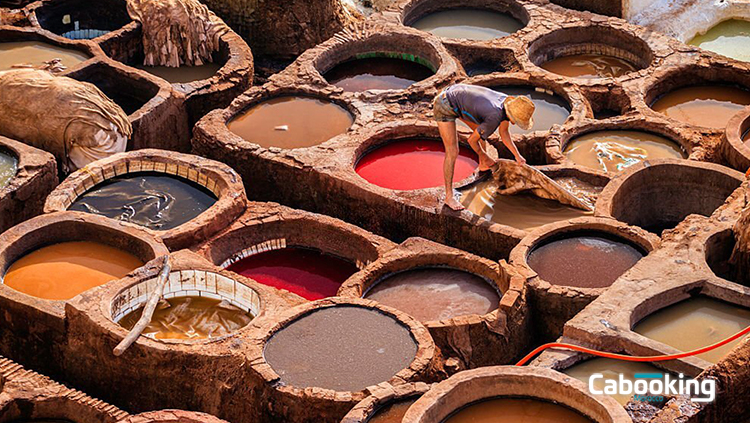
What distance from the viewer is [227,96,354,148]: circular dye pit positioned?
13828mm

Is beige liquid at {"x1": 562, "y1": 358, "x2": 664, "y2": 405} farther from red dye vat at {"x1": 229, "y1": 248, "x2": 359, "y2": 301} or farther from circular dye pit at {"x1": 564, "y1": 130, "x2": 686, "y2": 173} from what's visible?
circular dye pit at {"x1": 564, "y1": 130, "x2": 686, "y2": 173}

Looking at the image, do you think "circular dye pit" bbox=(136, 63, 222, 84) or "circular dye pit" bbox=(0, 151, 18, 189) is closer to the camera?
"circular dye pit" bbox=(0, 151, 18, 189)

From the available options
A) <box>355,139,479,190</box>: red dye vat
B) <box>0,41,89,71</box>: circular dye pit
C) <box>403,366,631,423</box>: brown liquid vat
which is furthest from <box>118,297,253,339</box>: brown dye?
<box>0,41,89,71</box>: circular dye pit

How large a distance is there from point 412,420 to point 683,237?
12.6 feet

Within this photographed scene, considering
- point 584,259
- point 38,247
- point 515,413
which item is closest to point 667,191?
point 584,259

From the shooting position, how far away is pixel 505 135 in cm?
1220

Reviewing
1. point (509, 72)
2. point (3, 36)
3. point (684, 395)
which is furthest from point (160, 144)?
point (684, 395)

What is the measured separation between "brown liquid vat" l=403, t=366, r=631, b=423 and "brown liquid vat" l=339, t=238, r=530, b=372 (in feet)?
6.65

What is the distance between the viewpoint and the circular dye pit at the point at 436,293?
36.2ft

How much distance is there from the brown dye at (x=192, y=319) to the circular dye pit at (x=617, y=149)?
448 cm

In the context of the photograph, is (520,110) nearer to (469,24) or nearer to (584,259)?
(584,259)

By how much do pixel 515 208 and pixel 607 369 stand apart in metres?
3.23

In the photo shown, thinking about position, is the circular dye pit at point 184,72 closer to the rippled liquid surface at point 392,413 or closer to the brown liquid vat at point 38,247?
the brown liquid vat at point 38,247

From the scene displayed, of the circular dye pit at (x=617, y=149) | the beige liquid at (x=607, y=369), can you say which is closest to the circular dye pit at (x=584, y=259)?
the beige liquid at (x=607, y=369)
